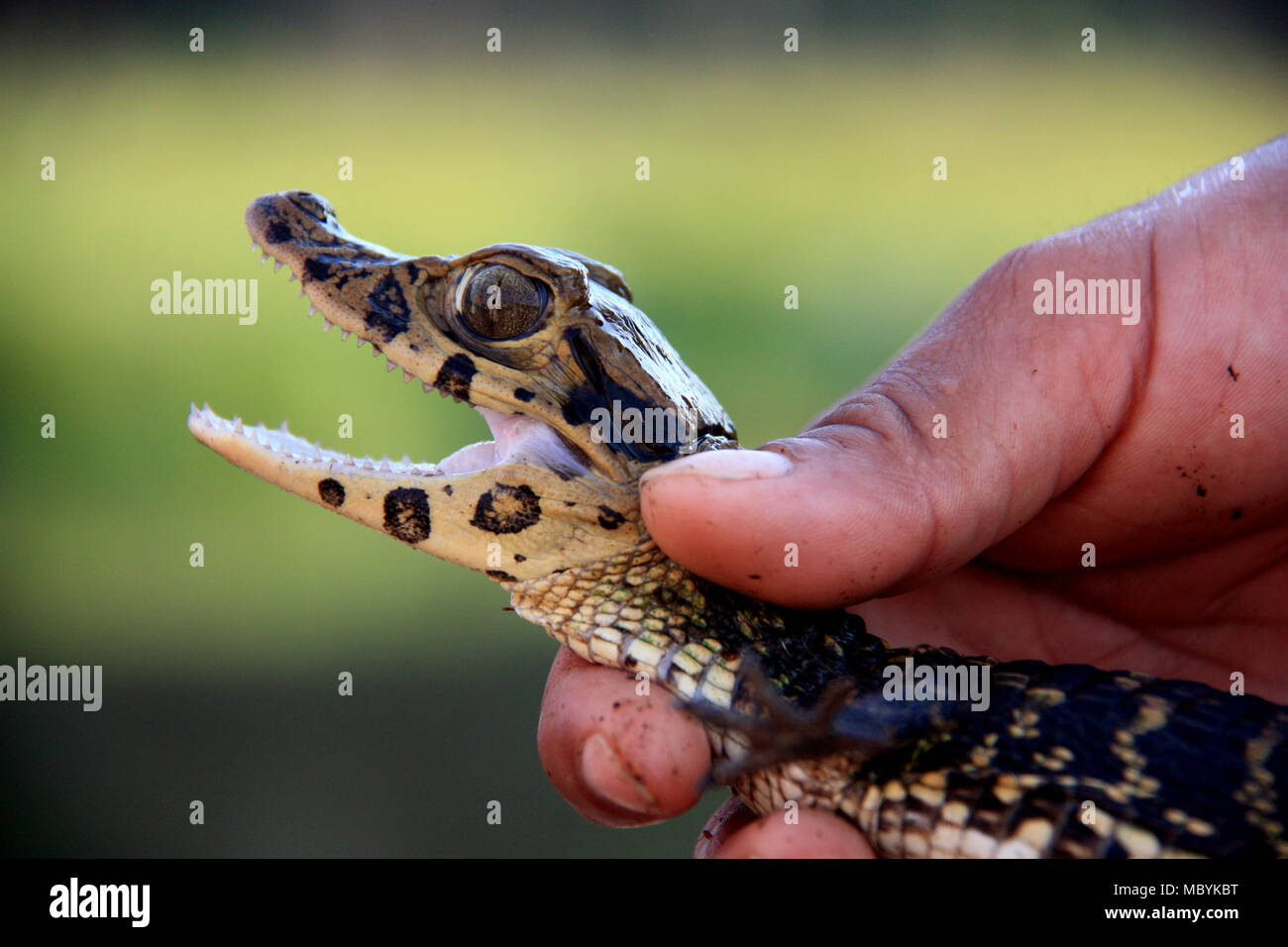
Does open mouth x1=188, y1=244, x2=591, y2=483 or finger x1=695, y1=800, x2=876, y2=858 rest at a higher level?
open mouth x1=188, y1=244, x2=591, y2=483

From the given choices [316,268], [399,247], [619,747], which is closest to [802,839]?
[619,747]

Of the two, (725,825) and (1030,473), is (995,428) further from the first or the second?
(725,825)

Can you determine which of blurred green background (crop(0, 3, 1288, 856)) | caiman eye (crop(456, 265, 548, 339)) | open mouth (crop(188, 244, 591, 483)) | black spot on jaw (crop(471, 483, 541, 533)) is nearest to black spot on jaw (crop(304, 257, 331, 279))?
open mouth (crop(188, 244, 591, 483))

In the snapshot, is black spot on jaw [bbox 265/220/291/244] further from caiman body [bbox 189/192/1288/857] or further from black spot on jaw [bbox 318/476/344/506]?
black spot on jaw [bbox 318/476/344/506]

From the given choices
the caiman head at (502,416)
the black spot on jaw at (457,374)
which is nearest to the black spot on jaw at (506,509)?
the caiman head at (502,416)
